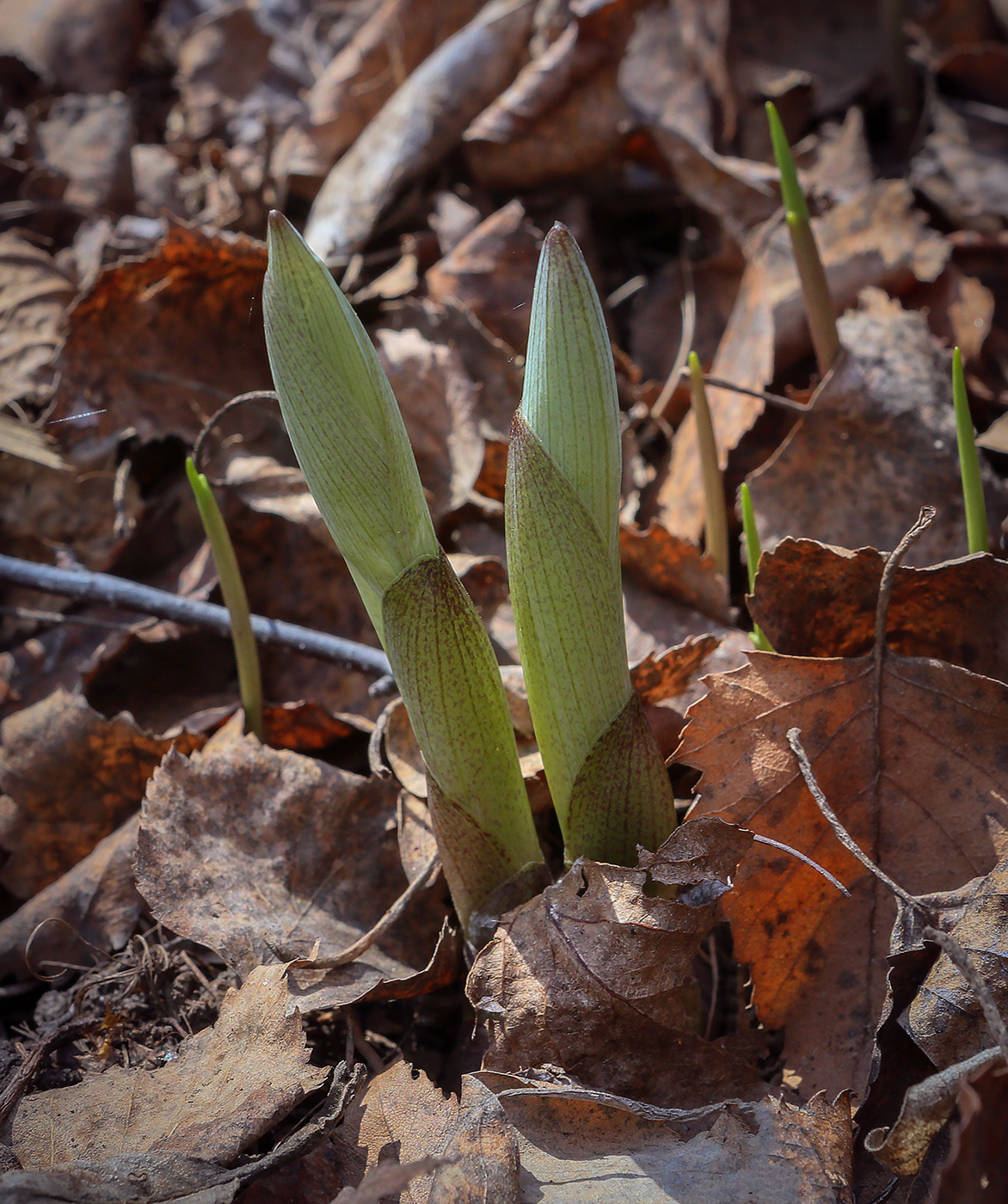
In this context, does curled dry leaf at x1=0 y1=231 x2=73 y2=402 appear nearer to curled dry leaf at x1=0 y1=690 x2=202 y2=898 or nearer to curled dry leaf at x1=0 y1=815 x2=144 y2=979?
curled dry leaf at x1=0 y1=690 x2=202 y2=898

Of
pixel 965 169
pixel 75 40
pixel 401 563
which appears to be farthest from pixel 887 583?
pixel 75 40

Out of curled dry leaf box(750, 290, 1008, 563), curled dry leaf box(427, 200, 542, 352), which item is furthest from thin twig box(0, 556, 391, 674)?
curled dry leaf box(427, 200, 542, 352)

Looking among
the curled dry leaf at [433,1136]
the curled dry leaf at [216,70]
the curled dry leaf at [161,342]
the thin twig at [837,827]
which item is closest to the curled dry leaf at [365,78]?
the curled dry leaf at [216,70]

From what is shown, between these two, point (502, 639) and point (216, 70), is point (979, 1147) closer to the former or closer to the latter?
point (502, 639)

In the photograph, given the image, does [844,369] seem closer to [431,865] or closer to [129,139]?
[431,865]

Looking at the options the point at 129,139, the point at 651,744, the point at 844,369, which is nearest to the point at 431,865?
the point at 651,744

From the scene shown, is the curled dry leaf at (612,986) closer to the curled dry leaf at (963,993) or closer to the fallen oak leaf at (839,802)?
the fallen oak leaf at (839,802)
